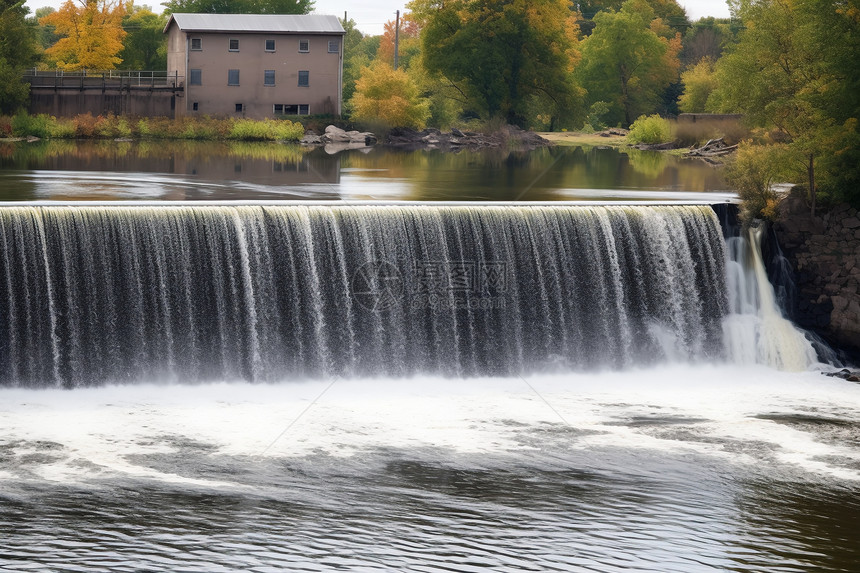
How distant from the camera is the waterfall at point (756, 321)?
19.3 meters

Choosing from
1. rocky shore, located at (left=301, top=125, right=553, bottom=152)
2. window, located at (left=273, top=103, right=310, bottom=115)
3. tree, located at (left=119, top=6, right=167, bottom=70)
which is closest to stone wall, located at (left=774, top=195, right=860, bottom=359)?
rocky shore, located at (left=301, top=125, right=553, bottom=152)

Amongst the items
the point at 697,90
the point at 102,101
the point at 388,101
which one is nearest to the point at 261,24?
the point at 388,101

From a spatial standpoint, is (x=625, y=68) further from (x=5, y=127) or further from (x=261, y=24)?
(x=5, y=127)

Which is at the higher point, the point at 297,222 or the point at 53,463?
the point at 297,222

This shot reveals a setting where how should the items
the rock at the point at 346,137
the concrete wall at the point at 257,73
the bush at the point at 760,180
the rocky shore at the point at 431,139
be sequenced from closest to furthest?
the bush at the point at 760,180, the rocky shore at the point at 431,139, the rock at the point at 346,137, the concrete wall at the point at 257,73

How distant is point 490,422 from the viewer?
50.5 ft

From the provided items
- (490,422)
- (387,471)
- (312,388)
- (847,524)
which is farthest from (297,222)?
(847,524)

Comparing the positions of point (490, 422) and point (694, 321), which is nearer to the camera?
point (490, 422)

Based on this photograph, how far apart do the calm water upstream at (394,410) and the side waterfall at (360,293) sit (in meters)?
0.04

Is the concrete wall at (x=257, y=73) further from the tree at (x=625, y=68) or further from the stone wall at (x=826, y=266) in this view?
the stone wall at (x=826, y=266)

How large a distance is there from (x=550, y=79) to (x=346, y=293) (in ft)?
152

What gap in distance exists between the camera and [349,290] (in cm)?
1812

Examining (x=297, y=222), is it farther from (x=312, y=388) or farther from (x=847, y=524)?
(x=847, y=524)

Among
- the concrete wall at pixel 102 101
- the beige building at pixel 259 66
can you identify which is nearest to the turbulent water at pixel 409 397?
the concrete wall at pixel 102 101
